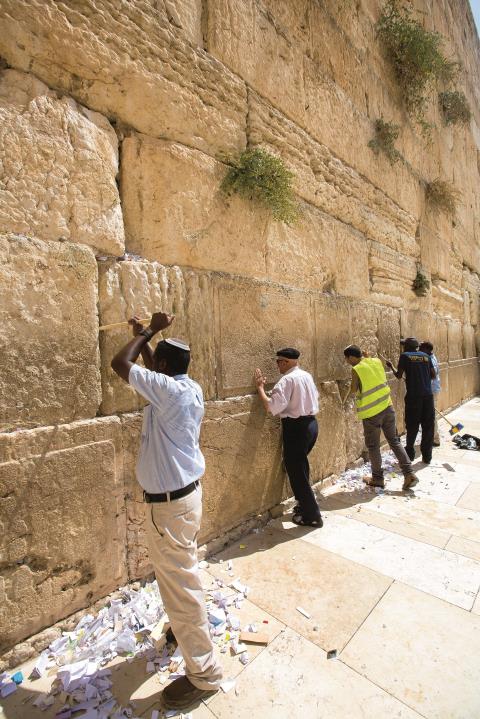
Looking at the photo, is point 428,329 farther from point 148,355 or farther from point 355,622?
point 148,355

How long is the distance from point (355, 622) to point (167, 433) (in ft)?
5.34

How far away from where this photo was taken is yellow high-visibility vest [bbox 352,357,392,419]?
14.0ft

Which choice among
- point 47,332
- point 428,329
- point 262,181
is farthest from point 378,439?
point 428,329

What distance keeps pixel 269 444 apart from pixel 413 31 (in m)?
6.61

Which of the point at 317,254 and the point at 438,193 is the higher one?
the point at 438,193

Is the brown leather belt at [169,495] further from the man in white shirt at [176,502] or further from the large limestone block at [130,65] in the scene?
the large limestone block at [130,65]

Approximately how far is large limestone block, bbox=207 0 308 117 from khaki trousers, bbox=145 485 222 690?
361 cm

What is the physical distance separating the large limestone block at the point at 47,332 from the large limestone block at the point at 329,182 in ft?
7.49

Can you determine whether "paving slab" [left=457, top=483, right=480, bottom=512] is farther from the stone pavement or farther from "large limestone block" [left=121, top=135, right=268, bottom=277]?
"large limestone block" [left=121, top=135, right=268, bottom=277]

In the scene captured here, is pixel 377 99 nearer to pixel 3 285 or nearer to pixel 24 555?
pixel 3 285

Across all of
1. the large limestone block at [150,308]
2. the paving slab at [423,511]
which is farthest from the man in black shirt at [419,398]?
the large limestone block at [150,308]

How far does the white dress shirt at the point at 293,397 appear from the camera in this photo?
3.25 m

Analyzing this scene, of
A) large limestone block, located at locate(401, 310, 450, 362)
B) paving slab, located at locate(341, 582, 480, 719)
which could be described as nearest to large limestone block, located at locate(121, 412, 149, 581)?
paving slab, located at locate(341, 582, 480, 719)

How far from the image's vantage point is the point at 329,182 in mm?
4449
